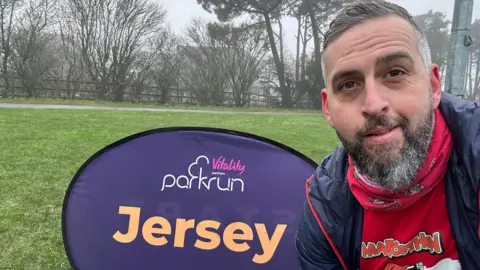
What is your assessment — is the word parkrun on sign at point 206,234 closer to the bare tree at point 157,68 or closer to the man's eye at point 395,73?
the man's eye at point 395,73

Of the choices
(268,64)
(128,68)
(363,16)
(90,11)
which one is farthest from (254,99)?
(363,16)

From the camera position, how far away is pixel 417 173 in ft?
3.67

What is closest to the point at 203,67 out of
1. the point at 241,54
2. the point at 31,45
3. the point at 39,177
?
the point at 241,54

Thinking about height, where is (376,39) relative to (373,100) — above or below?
above

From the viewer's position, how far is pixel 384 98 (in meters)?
1.10

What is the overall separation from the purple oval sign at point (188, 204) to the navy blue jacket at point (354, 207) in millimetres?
643

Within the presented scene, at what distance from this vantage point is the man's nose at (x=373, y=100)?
1.07m

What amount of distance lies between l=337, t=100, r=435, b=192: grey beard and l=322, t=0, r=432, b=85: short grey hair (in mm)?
167

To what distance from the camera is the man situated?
1.10m

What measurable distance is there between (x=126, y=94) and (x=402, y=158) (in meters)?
25.6

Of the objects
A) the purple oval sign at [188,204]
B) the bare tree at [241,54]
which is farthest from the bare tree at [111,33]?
the purple oval sign at [188,204]

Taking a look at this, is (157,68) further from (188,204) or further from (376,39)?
(376,39)

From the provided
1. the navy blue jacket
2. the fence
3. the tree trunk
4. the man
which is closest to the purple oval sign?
the navy blue jacket

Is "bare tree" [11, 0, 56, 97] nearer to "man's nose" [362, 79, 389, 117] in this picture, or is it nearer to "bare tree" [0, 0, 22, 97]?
"bare tree" [0, 0, 22, 97]
